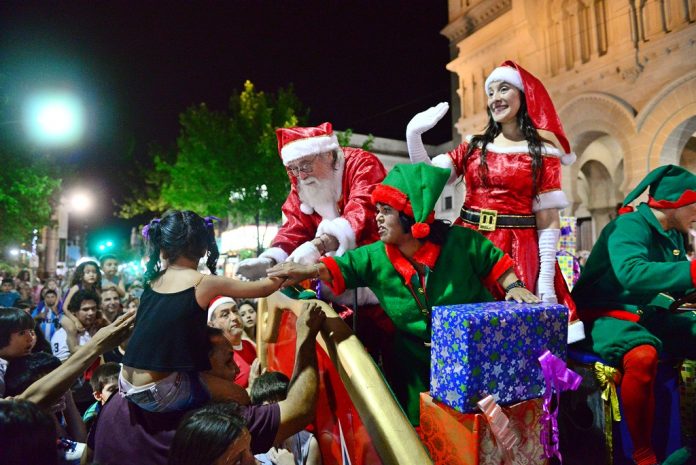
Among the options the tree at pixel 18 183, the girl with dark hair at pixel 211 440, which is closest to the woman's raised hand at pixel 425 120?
the girl with dark hair at pixel 211 440

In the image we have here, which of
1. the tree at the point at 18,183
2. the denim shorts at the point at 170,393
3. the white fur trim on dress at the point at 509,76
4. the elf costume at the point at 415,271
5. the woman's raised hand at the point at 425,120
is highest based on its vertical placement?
the tree at the point at 18,183

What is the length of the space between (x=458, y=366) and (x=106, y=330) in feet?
6.54

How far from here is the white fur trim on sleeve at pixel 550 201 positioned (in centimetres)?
320

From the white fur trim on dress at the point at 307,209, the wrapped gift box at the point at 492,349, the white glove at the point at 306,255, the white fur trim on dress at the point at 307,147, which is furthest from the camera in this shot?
the white fur trim on dress at the point at 307,209

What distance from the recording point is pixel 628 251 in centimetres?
287

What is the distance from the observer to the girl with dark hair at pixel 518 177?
3.14 meters

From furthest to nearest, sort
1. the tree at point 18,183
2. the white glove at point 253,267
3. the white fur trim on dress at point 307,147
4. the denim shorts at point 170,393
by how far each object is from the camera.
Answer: the tree at point 18,183
the white fur trim on dress at point 307,147
the white glove at point 253,267
the denim shorts at point 170,393

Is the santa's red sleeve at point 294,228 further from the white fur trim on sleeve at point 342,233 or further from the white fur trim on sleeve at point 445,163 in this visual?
the white fur trim on sleeve at point 445,163

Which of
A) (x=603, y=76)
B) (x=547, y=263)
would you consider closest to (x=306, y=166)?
(x=547, y=263)

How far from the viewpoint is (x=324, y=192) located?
3.67 meters

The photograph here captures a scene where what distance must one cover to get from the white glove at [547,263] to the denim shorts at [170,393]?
2.04 meters

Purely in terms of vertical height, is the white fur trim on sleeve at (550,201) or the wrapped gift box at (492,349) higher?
the white fur trim on sleeve at (550,201)

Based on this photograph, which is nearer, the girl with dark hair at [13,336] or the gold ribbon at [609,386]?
the gold ribbon at [609,386]

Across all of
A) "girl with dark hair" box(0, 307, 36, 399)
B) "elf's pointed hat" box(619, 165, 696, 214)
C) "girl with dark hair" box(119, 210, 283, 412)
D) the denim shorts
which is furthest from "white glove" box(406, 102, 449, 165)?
"girl with dark hair" box(0, 307, 36, 399)
